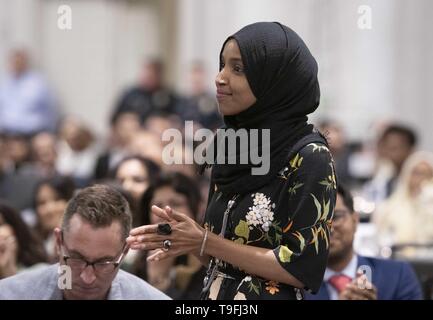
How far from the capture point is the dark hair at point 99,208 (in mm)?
4328

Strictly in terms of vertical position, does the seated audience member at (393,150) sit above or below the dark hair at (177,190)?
below

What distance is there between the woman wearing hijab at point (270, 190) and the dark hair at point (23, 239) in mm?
2620

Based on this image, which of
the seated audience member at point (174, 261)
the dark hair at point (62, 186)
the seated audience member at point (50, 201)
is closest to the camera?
the seated audience member at point (174, 261)

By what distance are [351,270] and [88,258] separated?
1712 mm

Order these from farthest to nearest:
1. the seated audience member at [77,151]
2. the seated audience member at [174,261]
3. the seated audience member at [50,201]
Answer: the seated audience member at [77,151], the seated audience member at [50,201], the seated audience member at [174,261]

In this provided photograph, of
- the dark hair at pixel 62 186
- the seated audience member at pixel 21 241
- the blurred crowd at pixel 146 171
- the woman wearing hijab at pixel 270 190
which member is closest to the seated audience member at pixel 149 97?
the blurred crowd at pixel 146 171

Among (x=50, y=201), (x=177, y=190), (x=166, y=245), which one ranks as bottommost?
(x=50, y=201)

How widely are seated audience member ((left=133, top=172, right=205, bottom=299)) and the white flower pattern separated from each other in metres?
1.33

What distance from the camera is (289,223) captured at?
161 inches

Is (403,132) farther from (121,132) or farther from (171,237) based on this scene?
(171,237)

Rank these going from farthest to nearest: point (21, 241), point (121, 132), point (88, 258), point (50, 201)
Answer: point (121, 132) < point (50, 201) < point (21, 241) < point (88, 258)

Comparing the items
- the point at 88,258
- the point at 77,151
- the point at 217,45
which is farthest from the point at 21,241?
the point at 217,45

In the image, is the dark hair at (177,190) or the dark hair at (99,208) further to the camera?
the dark hair at (177,190)

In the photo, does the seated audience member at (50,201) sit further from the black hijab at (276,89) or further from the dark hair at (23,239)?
the black hijab at (276,89)
